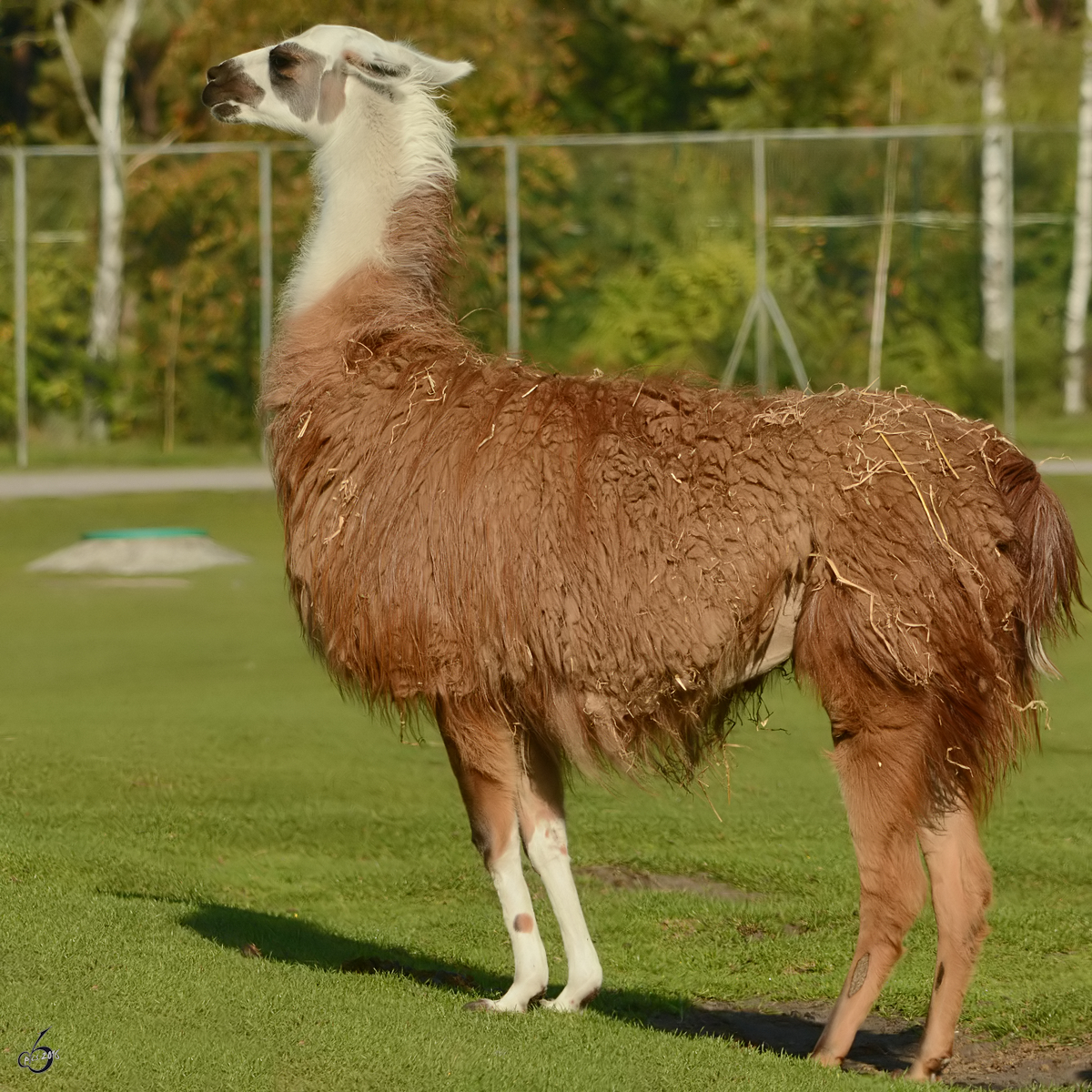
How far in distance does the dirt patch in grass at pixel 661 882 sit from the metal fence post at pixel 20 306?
1384cm

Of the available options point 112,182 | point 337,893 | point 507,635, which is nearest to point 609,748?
point 507,635

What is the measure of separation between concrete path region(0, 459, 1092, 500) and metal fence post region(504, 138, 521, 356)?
3.04 m

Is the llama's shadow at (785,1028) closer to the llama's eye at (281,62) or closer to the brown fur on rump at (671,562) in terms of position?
the brown fur on rump at (671,562)

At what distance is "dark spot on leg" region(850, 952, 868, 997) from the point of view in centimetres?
463

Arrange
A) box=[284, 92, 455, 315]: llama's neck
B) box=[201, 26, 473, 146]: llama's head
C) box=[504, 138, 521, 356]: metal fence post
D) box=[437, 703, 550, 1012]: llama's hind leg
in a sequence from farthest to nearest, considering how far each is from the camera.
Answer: box=[504, 138, 521, 356]: metal fence post, box=[201, 26, 473, 146]: llama's head, box=[284, 92, 455, 315]: llama's neck, box=[437, 703, 550, 1012]: llama's hind leg

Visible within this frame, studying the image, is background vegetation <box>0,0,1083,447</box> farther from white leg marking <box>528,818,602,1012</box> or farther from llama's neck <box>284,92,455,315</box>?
white leg marking <box>528,818,602,1012</box>

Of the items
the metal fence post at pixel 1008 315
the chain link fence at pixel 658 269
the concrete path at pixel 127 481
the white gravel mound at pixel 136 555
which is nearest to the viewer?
the white gravel mound at pixel 136 555

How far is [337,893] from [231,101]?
274 cm

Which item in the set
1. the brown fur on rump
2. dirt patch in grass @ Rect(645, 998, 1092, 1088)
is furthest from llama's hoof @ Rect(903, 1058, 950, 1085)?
the brown fur on rump

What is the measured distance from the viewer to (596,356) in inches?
796

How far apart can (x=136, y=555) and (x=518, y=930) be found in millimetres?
9633

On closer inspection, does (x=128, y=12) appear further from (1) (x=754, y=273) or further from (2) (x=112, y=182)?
(1) (x=754, y=273)

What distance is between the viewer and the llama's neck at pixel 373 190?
534 centimetres

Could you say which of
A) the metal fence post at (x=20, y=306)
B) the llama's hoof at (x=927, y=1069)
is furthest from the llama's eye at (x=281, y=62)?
the metal fence post at (x=20, y=306)
